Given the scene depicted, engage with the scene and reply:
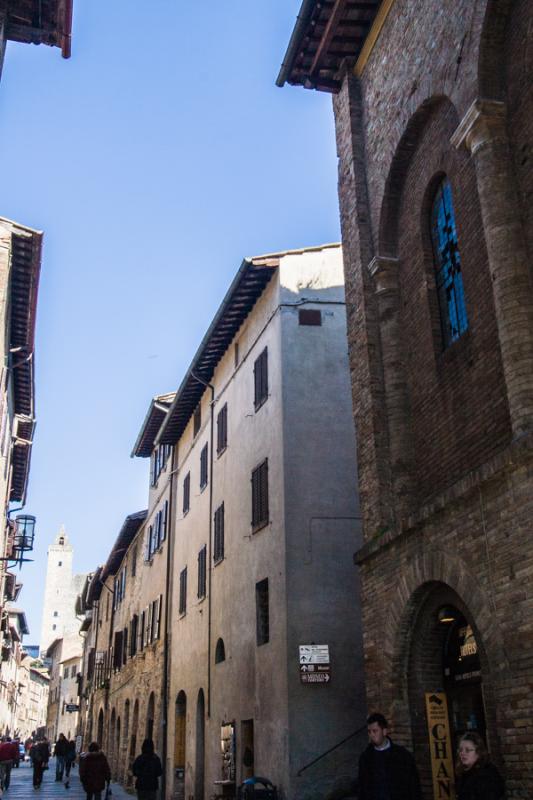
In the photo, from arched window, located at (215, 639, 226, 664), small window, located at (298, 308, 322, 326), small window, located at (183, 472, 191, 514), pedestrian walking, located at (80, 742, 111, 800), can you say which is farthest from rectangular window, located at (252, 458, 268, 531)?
small window, located at (183, 472, 191, 514)

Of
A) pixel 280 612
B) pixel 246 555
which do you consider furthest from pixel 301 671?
pixel 246 555

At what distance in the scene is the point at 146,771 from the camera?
1403 centimetres

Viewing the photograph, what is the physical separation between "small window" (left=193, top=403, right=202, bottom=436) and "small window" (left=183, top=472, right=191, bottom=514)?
139 cm

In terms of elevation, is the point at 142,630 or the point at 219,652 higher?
the point at 142,630

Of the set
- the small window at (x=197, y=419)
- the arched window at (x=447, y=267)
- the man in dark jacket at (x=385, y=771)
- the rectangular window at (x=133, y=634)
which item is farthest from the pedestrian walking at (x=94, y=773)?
the rectangular window at (x=133, y=634)

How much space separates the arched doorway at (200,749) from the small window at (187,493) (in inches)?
228

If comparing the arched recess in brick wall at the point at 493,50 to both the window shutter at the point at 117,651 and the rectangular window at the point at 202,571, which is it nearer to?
the rectangular window at the point at 202,571

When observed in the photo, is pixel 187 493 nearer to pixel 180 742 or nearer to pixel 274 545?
pixel 180 742

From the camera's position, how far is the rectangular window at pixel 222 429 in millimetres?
20094

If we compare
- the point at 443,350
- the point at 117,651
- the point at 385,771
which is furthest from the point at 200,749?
the point at 117,651

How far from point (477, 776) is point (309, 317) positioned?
1180 centimetres

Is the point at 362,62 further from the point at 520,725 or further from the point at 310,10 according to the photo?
the point at 520,725

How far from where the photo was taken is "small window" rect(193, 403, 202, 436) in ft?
77.2

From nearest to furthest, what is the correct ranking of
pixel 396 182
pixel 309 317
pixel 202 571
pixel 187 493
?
pixel 396 182 < pixel 309 317 < pixel 202 571 < pixel 187 493
